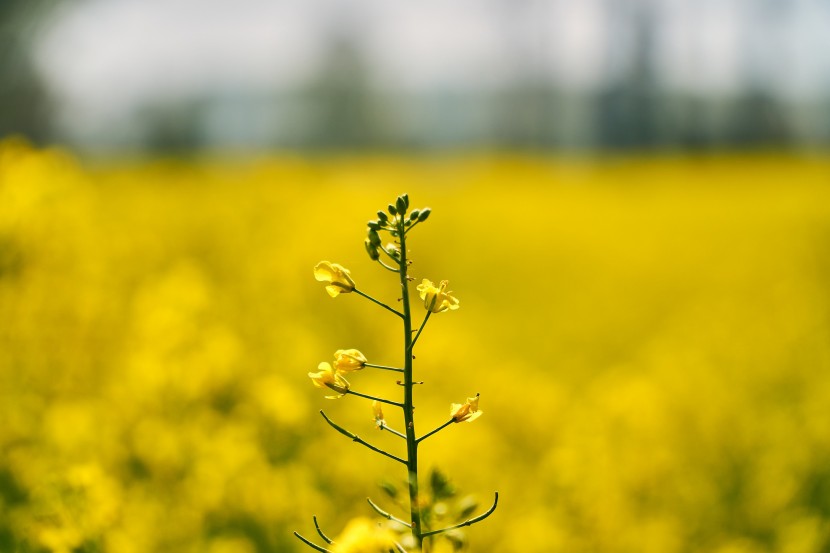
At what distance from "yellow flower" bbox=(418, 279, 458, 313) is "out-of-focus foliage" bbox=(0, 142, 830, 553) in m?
0.85

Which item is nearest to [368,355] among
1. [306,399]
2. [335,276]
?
[306,399]

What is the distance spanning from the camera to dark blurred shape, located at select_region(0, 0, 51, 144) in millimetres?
8508

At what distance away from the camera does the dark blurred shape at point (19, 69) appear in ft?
27.9

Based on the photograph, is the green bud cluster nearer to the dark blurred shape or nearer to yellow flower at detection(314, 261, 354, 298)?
yellow flower at detection(314, 261, 354, 298)

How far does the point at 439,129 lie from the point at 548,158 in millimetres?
11199

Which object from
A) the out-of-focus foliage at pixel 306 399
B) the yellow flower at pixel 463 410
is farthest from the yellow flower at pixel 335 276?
the out-of-focus foliage at pixel 306 399

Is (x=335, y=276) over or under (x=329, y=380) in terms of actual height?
over

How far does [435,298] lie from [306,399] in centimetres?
231

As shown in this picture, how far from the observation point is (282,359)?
375 cm

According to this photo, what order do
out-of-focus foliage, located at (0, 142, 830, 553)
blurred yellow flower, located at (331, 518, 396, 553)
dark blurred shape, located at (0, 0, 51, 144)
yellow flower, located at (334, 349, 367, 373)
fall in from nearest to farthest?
blurred yellow flower, located at (331, 518, 396, 553) → yellow flower, located at (334, 349, 367, 373) → out-of-focus foliage, located at (0, 142, 830, 553) → dark blurred shape, located at (0, 0, 51, 144)

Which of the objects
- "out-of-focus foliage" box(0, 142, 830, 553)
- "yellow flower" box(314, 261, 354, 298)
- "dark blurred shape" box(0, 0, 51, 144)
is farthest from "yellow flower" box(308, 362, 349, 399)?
"dark blurred shape" box(0, 0, 51, 144)

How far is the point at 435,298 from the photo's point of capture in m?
1.11

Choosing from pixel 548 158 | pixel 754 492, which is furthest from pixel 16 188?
pixel 548 158

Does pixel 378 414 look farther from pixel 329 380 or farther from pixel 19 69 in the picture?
pixel 19 69
